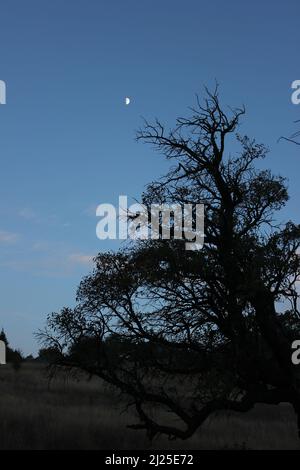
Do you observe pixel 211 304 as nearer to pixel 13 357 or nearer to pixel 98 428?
pixel 98 428

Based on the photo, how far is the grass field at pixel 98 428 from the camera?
2114 centimetres

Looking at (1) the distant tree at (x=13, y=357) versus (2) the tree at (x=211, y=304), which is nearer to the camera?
(2) the tree at (x=211, y=304)

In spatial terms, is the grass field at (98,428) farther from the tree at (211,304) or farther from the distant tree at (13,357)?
the distant tree at (13,357)

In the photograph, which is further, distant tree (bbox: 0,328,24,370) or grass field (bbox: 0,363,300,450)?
distant tree (bbox: 0,328,24,370)

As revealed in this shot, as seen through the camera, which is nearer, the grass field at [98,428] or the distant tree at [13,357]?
the grass field at [98,428]

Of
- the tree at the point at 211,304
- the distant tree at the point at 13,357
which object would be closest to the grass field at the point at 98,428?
the tree at the point at 211,304

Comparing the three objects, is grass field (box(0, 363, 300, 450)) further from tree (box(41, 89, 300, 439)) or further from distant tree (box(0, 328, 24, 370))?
distant tree (box(0, 328, 24, 370))

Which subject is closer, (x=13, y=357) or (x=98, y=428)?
(x=98, y=428)

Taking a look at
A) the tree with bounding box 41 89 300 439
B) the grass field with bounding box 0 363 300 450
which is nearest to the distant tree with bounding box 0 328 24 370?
the grass field with bounding box 0 363 300 450

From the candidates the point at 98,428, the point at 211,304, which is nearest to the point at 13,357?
the point at 98,428

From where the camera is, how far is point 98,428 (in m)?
23.9

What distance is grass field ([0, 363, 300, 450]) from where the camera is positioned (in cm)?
2114

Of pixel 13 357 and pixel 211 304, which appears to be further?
pixel 13 357
